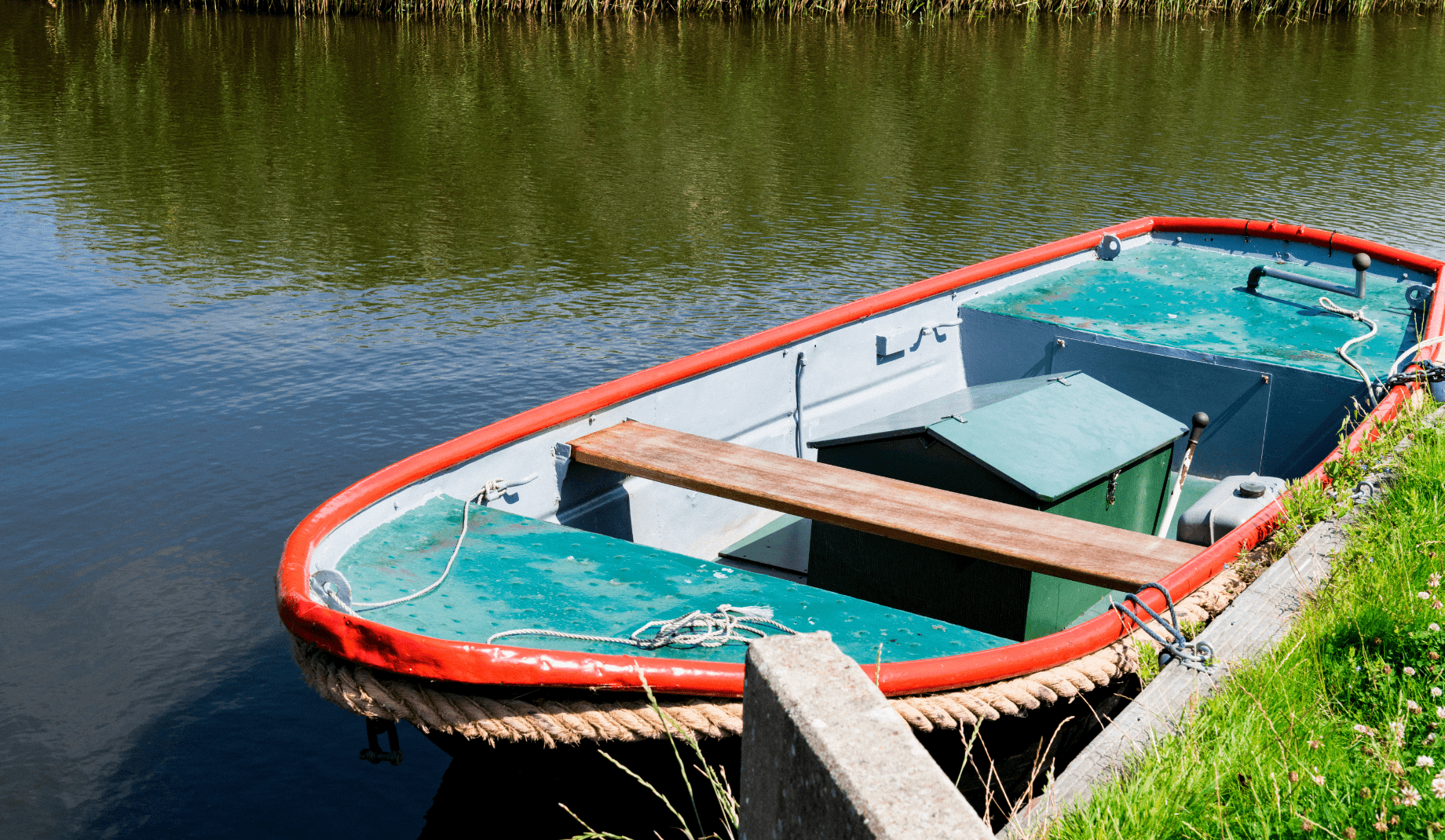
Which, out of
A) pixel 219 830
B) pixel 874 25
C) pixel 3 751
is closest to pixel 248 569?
pixel 3 751

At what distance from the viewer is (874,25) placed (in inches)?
973

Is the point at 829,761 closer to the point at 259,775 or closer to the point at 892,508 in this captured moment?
the point at 892,508

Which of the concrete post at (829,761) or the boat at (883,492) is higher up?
the concrete post at (829,761)

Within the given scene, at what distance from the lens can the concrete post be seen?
1.56 meters

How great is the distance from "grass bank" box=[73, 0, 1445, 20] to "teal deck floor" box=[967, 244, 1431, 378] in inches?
700

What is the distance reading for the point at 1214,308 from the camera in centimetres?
682

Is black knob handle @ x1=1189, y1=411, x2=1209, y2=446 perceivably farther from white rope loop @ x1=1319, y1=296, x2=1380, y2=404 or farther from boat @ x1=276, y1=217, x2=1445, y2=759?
white rope loop @ x1=1319, y1=296, x2=1380, y2=404

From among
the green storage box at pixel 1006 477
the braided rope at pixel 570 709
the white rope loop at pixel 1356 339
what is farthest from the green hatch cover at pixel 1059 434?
the braided rope at pixel 570 709

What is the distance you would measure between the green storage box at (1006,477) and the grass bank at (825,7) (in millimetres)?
19658

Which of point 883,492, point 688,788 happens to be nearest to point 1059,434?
point 883,492

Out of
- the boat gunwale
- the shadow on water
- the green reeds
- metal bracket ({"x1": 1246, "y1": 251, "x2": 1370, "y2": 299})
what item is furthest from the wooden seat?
metal bracket ({"x1": 1246, "y1": 251, "x2": 1370, "y2": 299})

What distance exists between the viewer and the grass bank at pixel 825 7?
22.8m

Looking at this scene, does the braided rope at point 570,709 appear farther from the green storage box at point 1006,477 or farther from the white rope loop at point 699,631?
the green storage box at point 1006,477

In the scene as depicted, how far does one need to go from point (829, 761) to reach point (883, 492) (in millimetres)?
2699
